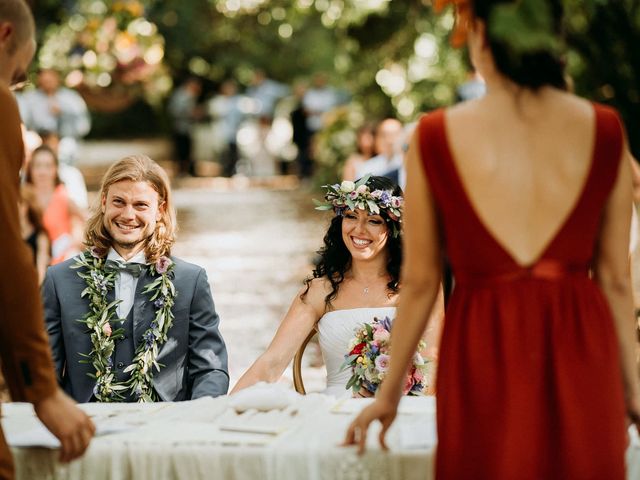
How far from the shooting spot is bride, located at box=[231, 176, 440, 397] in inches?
181

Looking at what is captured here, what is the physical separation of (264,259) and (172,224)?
8.45 metres

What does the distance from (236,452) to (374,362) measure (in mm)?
1511

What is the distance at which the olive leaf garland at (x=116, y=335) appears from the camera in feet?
13.2

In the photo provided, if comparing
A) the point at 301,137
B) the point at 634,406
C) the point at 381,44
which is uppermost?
the point at 381,44

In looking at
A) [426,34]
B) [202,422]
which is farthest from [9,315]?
[426,34]

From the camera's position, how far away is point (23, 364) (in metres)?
2.56

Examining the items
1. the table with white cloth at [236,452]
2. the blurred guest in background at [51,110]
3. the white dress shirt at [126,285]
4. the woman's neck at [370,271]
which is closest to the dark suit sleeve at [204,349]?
the white dress shirt at [126,285]

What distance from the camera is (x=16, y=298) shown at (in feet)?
8.26

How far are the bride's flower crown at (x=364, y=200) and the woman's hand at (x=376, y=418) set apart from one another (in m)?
2.02

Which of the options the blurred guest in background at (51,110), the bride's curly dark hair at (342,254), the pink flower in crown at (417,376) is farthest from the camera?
the blurred guest in background at (51,110)

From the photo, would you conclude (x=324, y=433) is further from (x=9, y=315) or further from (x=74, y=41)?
(x=74, y=41)

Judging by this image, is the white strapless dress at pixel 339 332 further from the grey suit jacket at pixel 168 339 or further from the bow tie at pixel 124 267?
the bow tie at pixel 124 267

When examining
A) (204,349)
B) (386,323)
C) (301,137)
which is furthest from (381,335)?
(301,137)

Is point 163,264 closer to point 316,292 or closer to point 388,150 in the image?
point 316,292
